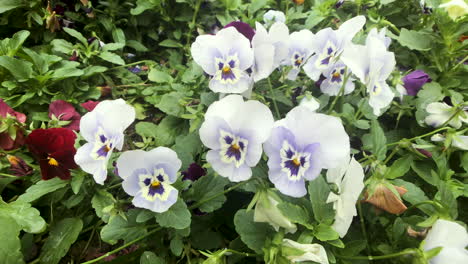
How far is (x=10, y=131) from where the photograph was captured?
971 millimetres

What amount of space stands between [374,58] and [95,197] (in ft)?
2.57

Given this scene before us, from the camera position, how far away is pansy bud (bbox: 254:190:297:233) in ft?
2.27

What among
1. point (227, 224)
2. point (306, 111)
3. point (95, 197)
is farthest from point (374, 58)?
point (95, 197)

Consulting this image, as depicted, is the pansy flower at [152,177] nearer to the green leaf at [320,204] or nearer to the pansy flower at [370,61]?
the green leaf at [320,204]

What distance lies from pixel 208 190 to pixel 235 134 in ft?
0.67

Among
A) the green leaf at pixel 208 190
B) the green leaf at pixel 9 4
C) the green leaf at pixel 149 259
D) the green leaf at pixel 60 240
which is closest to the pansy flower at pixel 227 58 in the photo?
the green leaf at pixel 208 190

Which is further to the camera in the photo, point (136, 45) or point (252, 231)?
point (136, 45)

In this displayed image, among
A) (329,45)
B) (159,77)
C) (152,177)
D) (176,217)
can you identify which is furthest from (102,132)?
(329,45)

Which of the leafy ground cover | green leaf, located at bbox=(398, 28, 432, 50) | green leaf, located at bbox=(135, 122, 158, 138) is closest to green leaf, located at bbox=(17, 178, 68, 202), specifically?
the leafy ground cover

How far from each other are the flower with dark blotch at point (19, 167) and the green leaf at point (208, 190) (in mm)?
558

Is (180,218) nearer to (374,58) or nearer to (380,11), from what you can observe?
(374,58)

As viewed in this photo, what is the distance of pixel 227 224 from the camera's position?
1.03m

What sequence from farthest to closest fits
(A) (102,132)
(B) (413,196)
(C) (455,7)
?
(C) (455,7)
(B) (413,196)
(A) (102,132)

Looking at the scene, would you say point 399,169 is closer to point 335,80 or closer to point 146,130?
point 335,80
